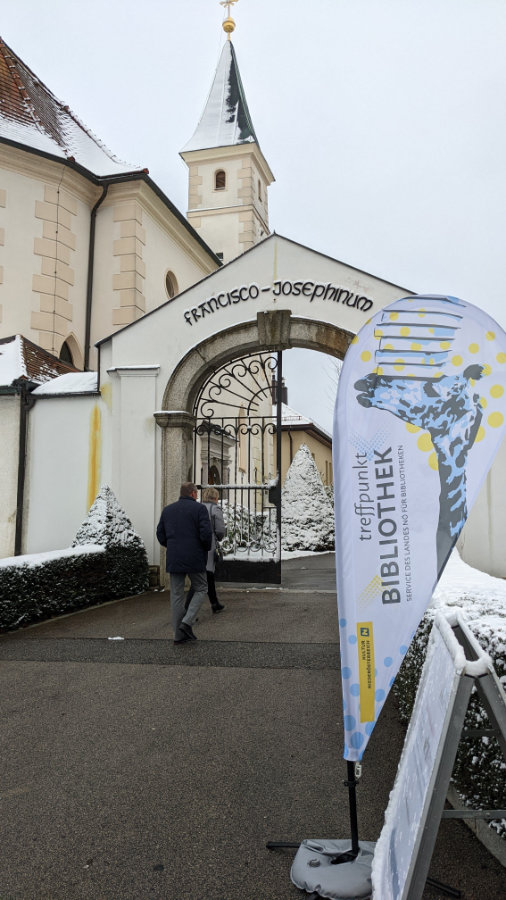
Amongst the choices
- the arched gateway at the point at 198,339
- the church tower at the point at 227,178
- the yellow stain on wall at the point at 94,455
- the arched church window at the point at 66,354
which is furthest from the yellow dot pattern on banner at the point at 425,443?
the church tower at the point at 227,178

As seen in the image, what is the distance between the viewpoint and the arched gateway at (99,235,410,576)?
1047 centimetres

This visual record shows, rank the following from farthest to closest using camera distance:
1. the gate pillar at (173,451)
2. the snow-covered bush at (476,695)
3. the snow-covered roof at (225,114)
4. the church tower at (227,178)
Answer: the snow-covered roof at (225,114)
the church tower at (227,178)
the gate pillar at (173,451)
the snow-covered bush at (476,695)

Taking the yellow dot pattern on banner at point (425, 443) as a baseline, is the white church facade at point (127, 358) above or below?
above

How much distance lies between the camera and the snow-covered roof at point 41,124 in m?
15.6

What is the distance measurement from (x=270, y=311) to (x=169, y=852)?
343 inches

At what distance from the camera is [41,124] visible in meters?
16.6

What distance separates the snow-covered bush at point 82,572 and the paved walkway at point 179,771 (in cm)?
96

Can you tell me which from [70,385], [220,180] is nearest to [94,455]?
[70,385]

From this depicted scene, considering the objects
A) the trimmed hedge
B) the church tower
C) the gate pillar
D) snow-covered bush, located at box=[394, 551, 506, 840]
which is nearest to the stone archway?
the gate pillar

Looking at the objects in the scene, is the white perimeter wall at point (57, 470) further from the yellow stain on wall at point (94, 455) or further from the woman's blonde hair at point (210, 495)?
the woman's blonde hair at point (210, 495)

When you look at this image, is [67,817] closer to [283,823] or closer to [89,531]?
[283,823]

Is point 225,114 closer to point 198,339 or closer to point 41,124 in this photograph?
point 41,124

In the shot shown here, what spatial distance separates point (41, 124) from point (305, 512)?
13209mm

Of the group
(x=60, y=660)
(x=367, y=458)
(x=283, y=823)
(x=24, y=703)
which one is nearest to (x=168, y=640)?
(x=60, y=660)
